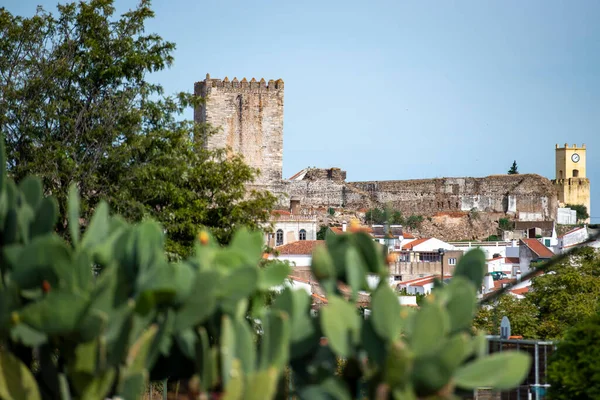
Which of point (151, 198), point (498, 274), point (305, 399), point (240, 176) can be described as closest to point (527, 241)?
point (498, 274)

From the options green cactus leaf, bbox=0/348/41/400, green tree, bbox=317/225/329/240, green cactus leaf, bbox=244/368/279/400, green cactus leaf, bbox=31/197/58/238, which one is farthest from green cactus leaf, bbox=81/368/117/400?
green tree, bbox=317/225/329/240

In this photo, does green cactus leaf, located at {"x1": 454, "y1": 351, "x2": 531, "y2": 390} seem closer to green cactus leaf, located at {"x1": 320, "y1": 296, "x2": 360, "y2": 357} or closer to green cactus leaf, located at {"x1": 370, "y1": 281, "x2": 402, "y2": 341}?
green cactus leaf, located at {"x1": 370, "y1": 281, "x2": 402, "y2": 341}

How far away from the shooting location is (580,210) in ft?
261

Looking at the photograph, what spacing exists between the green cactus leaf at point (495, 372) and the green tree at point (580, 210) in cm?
7487

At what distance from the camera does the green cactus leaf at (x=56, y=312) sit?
3369mm

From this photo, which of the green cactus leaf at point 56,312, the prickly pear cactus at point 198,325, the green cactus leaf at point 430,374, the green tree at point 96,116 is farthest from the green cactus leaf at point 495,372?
the green tree at point 96,116

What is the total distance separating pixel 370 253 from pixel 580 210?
78.8 m

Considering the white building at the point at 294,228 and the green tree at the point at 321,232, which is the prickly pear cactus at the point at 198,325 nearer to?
the white building at the point at 294,228

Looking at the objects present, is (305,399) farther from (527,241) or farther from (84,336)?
(527,241)

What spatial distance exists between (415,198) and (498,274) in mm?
33284

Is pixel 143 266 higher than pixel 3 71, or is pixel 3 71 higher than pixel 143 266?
pixel 3 71

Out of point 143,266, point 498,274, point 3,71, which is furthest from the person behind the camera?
point 498,274

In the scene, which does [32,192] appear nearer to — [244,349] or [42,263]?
[42,263]

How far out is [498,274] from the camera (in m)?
35.0
